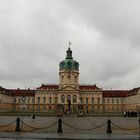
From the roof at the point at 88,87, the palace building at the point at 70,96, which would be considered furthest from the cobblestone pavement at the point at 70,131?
the roof at the point at 88,87

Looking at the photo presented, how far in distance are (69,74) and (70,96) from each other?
A: 9.17m

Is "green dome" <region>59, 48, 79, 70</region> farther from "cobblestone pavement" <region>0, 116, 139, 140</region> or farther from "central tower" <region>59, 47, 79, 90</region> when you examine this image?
"cobblestone pavement" <region>0, 116, 139, 140</region>

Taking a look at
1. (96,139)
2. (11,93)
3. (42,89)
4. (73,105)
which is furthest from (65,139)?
(11,93)

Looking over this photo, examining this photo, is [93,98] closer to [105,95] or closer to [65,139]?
[105,95]

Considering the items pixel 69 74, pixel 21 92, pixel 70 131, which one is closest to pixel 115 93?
pixel 69 74

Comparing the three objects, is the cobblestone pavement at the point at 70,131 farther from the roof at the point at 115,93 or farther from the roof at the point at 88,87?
the roof at the point at 115,93

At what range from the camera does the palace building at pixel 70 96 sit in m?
118

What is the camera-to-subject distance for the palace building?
388ft

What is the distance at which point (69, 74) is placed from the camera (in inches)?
4665

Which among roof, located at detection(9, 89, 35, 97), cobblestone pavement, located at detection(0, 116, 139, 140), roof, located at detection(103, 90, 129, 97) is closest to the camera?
cobblestone pavement, located at detection(0, 116, 139, 140)

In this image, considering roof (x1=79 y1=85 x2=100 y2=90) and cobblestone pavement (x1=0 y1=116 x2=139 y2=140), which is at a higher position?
roof (x1=79 y1=85 x2=100 y2=90)

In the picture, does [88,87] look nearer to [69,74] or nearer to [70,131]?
[69,74]

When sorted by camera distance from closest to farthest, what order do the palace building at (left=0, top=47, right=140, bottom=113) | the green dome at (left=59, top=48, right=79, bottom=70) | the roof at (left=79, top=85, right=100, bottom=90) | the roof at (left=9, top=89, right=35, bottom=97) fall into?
the palace building at (left=0, top=47, right=140, bottom=113)
the green dome at (left=59, top=48, right=79, bottom=70)
the roof at (left=79, top=85, right=100, bottom=90)
the roof at (left=9, top=89, right=35, bottom=97)

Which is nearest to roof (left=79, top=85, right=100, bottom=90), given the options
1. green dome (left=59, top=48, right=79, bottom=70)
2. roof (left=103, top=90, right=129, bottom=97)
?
roof (left=103, top=90, right=129, bottom=97)
